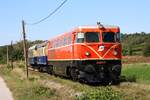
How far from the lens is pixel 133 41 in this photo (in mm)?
116375

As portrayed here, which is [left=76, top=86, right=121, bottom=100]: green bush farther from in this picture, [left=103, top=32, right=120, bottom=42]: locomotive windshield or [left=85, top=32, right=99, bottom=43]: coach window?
[left=103, top=32, right=120, bottom=42]: locomotive windshield

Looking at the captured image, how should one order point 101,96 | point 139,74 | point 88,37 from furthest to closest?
point 139,74 → point 88,37 → point 101,96

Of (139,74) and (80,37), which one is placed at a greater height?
(80,37)

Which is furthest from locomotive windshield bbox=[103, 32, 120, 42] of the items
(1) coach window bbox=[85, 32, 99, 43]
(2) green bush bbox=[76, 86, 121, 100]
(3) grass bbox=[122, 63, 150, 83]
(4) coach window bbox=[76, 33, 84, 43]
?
(2) green bush bbox=[76, 86, 121, 100]

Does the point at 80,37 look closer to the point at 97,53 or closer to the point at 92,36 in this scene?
the point at 92,36

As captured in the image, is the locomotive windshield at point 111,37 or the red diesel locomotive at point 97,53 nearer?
the red diesel locomotive at point 97,53

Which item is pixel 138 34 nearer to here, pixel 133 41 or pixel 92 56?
pixel 133 41

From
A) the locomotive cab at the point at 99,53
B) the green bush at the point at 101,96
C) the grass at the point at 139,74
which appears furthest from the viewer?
the grass at the point at 139,74

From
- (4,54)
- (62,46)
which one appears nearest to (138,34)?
(4,54)

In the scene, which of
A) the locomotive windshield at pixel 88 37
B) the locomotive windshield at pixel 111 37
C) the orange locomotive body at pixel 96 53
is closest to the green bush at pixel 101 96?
the orange locomotive body at pixel 96 53

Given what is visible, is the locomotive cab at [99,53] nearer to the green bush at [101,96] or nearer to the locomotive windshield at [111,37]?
the locomotive windshield at [111,37]

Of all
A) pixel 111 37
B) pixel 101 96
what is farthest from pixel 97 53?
pixel 101 96

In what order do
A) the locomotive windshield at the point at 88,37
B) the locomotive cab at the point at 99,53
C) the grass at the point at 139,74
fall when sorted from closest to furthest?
1. the locomotive cab at the point at 99,53
2. the locomotive windshield at the point at 88,37
3. the grass at the point at 139,74

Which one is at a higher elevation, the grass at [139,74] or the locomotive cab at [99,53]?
the locomotive cab at [99,53]
